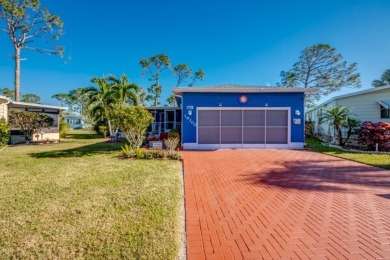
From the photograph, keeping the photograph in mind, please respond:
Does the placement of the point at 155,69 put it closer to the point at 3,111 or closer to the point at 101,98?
the point at 101,98

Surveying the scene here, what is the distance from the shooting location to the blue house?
12867 millimetres

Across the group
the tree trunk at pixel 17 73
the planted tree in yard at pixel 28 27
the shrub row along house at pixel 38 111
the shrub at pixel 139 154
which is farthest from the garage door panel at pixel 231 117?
the tree trunk at pixel 17 73

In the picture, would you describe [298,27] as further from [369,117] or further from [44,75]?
[44,75]

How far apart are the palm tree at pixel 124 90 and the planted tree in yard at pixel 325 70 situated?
23.2 metres

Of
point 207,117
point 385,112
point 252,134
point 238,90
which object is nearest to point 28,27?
point 207,117

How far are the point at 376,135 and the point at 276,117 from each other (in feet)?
17.8

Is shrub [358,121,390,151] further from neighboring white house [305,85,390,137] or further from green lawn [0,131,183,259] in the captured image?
green lawn [0,131,183,259]

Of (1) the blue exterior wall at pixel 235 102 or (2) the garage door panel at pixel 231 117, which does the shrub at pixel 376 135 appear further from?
(2) the garage door panel at pixel 231 117

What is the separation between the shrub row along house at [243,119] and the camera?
42.2ft

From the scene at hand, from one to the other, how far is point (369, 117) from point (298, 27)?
A: 875 centimetres

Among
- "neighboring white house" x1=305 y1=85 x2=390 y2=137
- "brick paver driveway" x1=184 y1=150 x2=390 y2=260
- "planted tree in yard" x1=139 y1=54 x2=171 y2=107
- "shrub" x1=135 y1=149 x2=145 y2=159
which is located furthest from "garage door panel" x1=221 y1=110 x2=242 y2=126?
"planted tree in yard" x1=139 y1=54 x2=171 y2=107

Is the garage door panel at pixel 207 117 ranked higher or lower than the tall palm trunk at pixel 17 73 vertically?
lower

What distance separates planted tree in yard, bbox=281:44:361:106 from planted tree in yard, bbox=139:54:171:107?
20418 mm

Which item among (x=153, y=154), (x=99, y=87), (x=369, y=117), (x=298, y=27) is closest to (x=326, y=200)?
(x=153, y=154)
